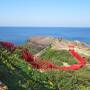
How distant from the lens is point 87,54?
30.4 m

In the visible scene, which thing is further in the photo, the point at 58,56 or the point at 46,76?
the point at 58,56

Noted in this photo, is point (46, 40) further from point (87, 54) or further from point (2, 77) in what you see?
point (2, 77)

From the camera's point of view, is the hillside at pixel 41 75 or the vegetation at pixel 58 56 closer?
the hillside at pixel 41 75

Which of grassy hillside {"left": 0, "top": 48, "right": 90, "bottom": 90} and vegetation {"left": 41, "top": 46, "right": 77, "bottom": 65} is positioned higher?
grassy hillside {"left": 0, "top": 48, "right": 90, "bottom": 90}

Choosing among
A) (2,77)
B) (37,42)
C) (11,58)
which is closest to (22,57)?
(11,58)

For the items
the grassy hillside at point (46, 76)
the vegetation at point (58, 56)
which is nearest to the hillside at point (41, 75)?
the grassy hillside at point (46, 76)

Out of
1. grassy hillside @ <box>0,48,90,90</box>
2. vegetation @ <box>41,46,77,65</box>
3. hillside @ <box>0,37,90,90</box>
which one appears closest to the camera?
hillside @ <box>0,37,90,90</box>

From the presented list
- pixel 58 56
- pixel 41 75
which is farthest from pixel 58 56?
pixel 41 75

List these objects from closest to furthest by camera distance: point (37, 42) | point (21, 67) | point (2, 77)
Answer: point (2, 77) < point (21, 67) < point (37, 42)

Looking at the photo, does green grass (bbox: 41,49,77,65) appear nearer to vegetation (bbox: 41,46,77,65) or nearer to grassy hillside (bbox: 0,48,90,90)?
vegetation (bbox: 41,46,77,65)

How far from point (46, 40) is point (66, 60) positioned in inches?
453

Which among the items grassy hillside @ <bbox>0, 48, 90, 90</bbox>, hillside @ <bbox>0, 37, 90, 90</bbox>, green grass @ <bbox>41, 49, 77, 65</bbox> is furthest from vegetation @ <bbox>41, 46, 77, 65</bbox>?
grassy hillside @ <bbox>0, 48, 90, 90</bbox>

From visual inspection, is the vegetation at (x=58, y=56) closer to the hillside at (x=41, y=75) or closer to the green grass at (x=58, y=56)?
the green grass at (x=58, y=56)

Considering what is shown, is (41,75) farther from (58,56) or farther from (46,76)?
(58,56)
